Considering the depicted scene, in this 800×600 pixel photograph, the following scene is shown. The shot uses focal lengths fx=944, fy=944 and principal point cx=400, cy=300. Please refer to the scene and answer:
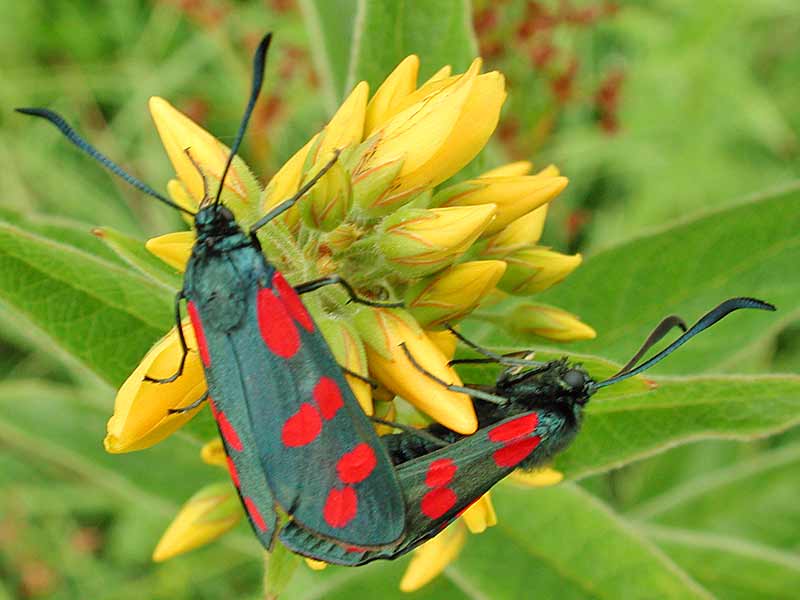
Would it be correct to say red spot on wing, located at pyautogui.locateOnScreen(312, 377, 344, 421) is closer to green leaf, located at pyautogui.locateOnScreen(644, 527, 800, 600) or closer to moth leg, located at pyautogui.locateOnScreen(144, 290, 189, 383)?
moth leg, located at pyautogui.locateOnScreen(144, 290, 189, 383)

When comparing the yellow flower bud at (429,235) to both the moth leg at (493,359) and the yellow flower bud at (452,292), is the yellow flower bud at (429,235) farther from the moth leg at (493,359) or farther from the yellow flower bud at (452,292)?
the moth leg at (493,359)

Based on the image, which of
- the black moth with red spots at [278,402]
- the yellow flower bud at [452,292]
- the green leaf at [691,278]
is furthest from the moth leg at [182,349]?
the green leaf at [691,278]

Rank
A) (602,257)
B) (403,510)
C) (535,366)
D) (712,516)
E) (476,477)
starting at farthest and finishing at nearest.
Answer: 1. (712,516)
2. (602,257)
3. (535,366)
4. (476,477)
5. (403,510)

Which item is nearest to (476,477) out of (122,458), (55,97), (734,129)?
(122,458)

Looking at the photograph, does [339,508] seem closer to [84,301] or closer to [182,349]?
[182,349]

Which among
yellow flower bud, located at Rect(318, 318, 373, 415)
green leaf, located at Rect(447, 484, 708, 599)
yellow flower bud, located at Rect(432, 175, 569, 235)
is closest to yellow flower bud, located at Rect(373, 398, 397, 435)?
yellow flower bud, located at Rect(318, 318, 373, 415)

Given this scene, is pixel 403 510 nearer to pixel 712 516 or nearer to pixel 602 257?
pixel 602 257
